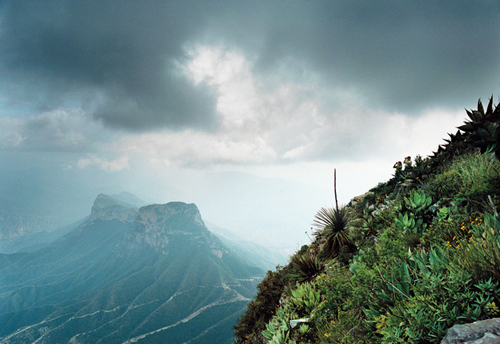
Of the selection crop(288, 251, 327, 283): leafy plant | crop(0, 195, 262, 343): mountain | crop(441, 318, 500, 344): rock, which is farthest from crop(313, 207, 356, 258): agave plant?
crop(0, 195, 262, 343): mountain

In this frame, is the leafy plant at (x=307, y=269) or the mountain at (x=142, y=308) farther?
the mountain at (x=142, y=308)

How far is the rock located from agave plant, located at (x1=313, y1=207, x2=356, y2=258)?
533cm

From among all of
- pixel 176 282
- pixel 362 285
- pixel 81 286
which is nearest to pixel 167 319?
pixel 176 282

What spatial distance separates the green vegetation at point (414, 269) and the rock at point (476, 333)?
16cm

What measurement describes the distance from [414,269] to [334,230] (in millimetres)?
4910

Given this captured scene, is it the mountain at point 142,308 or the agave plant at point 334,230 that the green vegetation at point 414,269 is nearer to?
the agave plant at point 334,230

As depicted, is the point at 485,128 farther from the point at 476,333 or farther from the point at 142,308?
the point at 142,308

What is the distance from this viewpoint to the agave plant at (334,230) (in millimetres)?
7520

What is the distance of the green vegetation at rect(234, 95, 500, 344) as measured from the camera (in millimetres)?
2459

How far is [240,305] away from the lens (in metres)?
132

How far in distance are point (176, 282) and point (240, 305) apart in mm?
71352

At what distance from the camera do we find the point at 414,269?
3.20m

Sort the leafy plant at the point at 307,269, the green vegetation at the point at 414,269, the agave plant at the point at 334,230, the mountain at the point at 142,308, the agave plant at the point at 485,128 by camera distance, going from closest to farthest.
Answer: the green vegetation at the point at 414,269 < the agave plant at the point at 485,128 < the leafy plant at the point at 307,269 < the agave plant at the point at 334,230 < the mountain at the point at 142,308

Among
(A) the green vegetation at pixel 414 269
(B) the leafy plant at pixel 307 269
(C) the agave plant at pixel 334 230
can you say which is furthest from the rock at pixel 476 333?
(C) the agave plant at pixel 334 230
